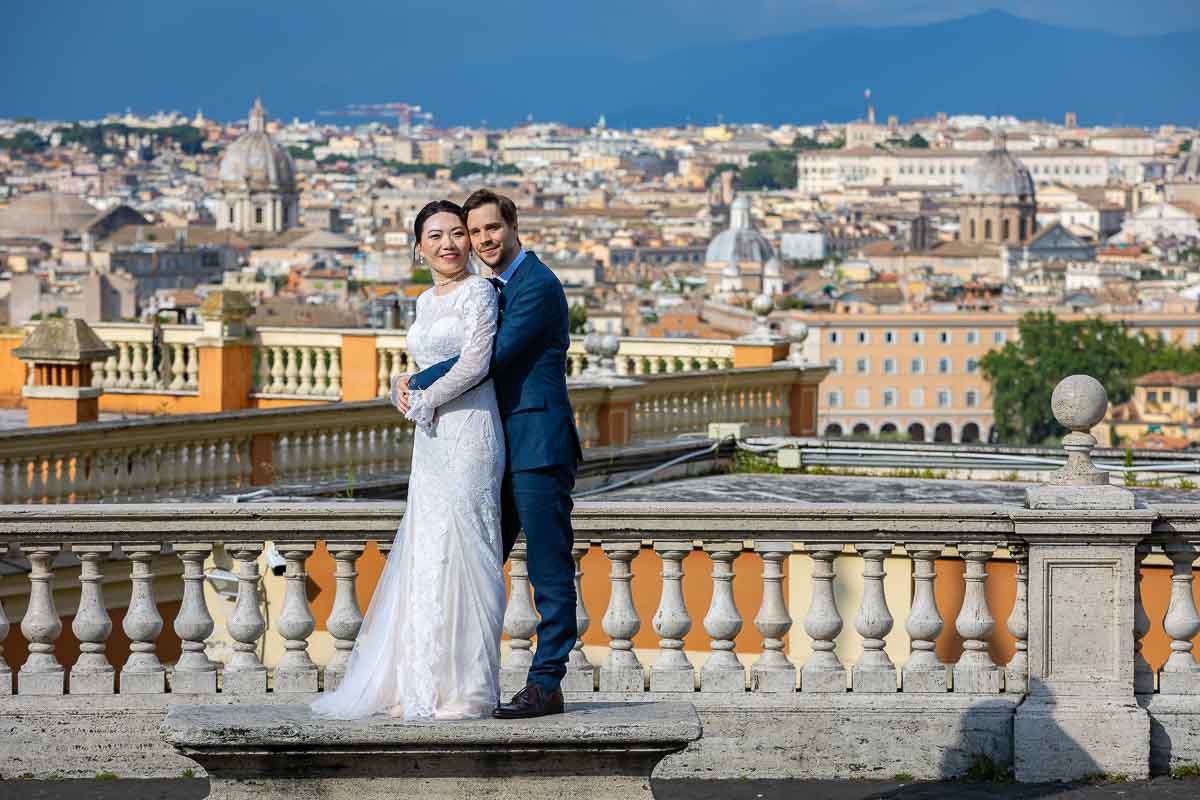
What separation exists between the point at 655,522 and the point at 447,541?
1.38 meters

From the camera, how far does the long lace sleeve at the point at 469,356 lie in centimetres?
631

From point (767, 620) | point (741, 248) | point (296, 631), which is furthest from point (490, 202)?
point (741, 248)

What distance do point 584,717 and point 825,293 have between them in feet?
420

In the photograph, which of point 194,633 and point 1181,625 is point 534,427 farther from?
point 1181,625

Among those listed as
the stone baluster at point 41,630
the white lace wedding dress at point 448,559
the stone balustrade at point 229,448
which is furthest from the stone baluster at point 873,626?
the stone balustrade at point 229,448

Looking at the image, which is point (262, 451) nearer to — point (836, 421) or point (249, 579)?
point (249, 579)

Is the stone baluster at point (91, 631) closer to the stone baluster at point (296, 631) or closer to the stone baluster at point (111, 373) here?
the stone baluster at point (296, 631)

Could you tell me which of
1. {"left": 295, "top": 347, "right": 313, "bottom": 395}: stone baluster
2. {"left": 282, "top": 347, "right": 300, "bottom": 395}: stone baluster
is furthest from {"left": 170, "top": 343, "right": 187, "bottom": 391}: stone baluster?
{"left": 295, "top": 347, "right": 313, "bottom": 395}: stone baluster

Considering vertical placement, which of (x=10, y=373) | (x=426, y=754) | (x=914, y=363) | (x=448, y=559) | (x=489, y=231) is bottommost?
(x=426, y=754)

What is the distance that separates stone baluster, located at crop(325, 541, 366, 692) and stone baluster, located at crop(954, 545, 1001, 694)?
1.64 m

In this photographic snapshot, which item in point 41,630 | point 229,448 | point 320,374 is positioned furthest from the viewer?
point 320,374

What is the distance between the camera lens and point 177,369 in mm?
19438

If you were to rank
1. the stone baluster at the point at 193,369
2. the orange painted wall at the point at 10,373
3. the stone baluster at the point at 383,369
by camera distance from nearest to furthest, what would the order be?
the stone baluster at the point at 383,369
the stone baluster at the point at 193,369
the orange painted wall at the point at 10,373

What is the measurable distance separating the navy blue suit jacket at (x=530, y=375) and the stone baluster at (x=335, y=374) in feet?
42.0
